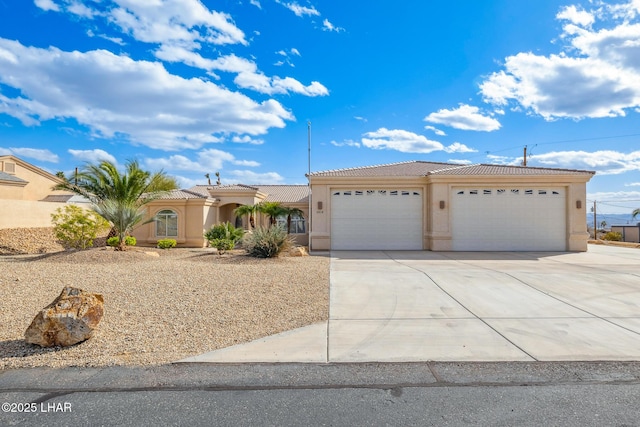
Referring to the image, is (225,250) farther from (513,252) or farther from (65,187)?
(513,252)

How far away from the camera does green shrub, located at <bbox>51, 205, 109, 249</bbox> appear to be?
53.0 feet

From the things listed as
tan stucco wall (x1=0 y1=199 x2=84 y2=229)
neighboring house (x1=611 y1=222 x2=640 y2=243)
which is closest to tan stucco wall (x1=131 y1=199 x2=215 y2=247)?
tan stucco wall (x1=0 y1=199 x2=84 y2=229)

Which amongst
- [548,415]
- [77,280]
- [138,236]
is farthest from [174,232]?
[548,415]

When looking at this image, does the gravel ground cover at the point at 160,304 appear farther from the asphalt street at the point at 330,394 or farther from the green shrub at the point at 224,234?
the green shrub at the point at 224,234

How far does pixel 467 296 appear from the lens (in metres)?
8.49

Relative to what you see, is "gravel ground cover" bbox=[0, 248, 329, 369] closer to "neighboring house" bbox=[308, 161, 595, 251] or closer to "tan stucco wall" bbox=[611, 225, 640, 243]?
"neighboring house" bbox=[308, 161, 595, 251]

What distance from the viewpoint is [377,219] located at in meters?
19.0

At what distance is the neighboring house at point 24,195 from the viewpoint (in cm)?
2011

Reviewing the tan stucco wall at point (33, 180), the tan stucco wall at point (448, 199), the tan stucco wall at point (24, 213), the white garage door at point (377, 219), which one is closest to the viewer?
the tan stucco wall at point (448, 199)

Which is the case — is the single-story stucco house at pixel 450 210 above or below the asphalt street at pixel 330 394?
above

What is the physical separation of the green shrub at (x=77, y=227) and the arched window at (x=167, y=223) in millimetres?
4638

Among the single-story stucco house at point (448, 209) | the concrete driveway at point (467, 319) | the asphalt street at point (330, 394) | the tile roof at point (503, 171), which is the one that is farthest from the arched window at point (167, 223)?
the asphalt street at point (330, 394)

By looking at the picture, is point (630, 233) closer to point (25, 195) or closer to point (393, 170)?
point (393, 170)

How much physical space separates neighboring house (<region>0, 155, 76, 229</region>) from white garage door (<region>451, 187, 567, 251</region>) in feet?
73.5
